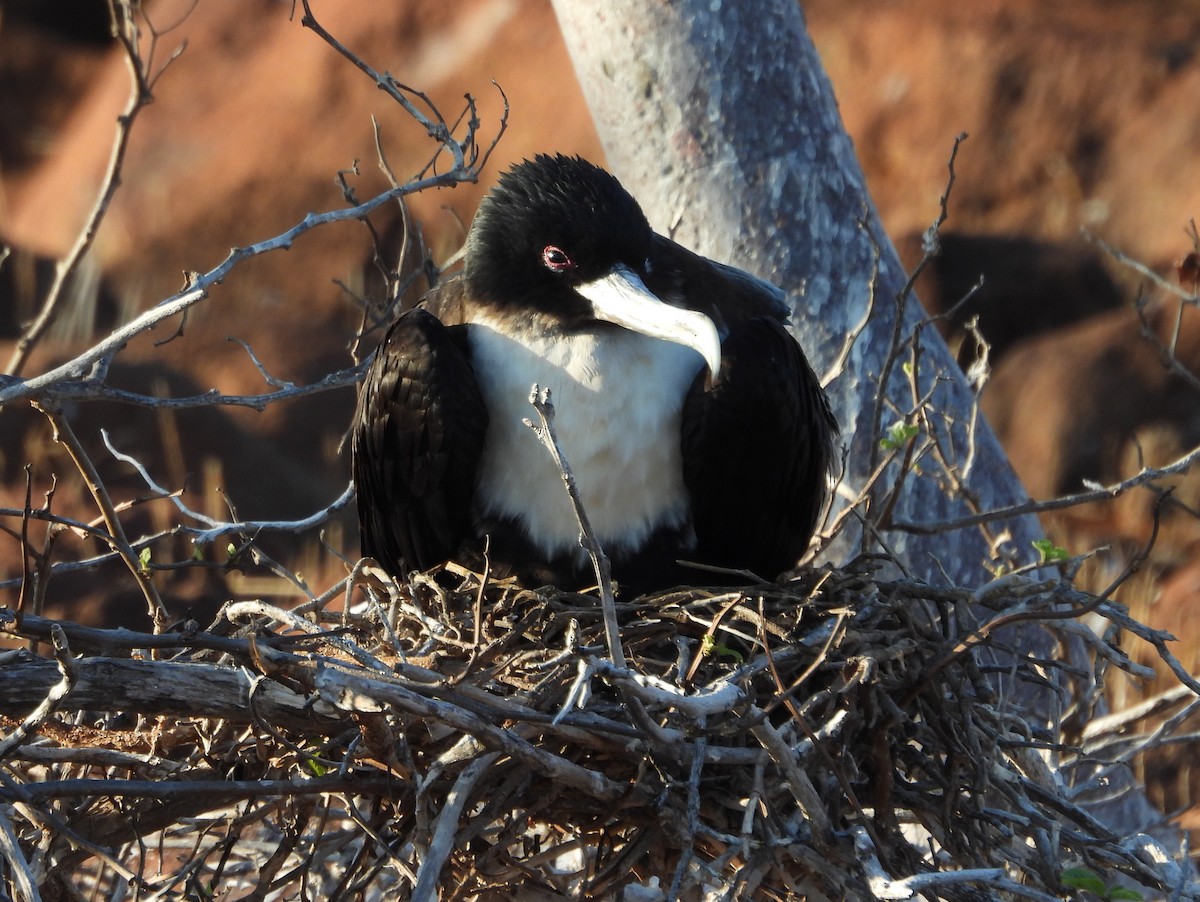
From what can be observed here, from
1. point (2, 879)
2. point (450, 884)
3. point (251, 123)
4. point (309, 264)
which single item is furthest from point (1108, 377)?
point (2, 879)

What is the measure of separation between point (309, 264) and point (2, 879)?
22.4 feet

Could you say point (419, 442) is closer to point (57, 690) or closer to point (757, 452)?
point (757, 452)

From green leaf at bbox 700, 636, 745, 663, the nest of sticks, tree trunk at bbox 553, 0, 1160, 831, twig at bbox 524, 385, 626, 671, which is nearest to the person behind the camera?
twig at bbox 524, 385, 626, 671

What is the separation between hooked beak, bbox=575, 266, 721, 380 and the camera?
2.57m

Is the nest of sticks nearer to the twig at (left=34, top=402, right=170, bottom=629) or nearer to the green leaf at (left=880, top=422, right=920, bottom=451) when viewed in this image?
the twig at (left=34, top=402, right=170, bottom=629)

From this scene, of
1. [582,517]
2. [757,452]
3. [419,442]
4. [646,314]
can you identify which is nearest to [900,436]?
[757,452]

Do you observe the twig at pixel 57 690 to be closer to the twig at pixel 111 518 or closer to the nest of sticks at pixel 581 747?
the nest of sticks at pixel 581 747

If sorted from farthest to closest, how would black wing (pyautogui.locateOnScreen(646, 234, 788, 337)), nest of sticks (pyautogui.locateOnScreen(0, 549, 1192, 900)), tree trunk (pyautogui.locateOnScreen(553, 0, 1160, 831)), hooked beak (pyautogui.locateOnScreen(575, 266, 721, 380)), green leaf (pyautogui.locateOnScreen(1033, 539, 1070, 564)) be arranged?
tree trunk (pyautogui.locateOnScreen(553, 0, 1160, 831)), black wing (pyautogui.locateOnScreen(646, 234, 788, 337)), green leaf (pyautogui.locateOnScreen(1033, 539, 1070, 564)), hooked beak (pyautogui.locateOnScreen(575, 266, 721, 380)), nest of sticks (pyautogui.locateOnScreen(0, 549, 1192, 900))

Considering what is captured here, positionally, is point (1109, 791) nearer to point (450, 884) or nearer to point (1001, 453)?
point (1001, 453)

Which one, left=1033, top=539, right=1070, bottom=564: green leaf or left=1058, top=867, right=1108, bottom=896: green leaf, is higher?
left=1033, top=539, right=1070, bottom=564: green leaf

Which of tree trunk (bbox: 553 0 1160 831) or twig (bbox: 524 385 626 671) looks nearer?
twig (bbox: 524 385 626 671)

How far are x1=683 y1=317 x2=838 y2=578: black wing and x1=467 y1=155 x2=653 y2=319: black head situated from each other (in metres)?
0.27

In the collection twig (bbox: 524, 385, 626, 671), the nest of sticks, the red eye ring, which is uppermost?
the red eye ring

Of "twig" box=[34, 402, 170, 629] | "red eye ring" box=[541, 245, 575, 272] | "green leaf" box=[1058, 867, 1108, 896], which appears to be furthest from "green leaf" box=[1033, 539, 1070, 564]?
"twig" box=[34, 402, 170, 629]
